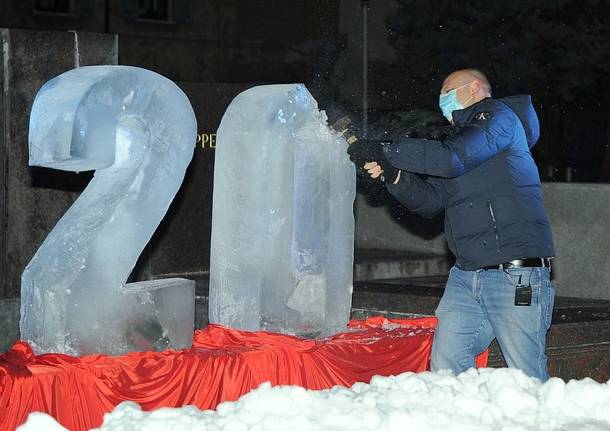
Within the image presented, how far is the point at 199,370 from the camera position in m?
5.41

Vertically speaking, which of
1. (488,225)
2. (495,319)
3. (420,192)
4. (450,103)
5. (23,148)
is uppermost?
(450,103)

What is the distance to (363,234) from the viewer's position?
12766mm

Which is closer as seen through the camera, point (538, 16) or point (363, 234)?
point (363, 234)

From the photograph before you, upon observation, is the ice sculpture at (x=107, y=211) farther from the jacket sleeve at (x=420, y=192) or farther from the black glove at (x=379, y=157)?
the jacket sleeve at (x=420, y=192)

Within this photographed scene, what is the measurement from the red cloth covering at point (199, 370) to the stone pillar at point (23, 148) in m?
3.25

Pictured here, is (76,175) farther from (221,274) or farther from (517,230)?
(517,230)

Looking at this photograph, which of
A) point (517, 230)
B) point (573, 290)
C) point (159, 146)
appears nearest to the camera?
point (517, 230)

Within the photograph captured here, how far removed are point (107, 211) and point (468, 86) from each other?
1.84m

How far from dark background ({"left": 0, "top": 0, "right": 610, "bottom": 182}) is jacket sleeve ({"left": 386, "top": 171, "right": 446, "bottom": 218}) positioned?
16120 millimetres

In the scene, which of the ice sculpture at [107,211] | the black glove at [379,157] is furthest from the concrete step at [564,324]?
the ice sculpture at [107,211]

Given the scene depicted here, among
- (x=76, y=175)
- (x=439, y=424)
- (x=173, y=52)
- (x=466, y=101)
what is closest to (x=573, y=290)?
(x=76, y=175)

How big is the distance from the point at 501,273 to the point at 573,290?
206 inches

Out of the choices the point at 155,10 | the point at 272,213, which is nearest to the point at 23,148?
the point at 272,213

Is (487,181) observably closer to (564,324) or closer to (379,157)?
(379,157)
